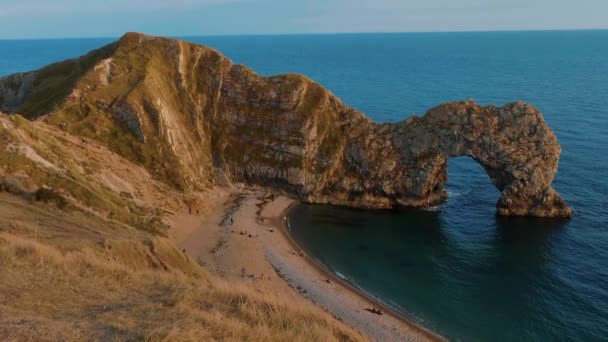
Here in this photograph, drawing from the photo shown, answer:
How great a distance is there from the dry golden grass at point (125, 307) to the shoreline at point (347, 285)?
33.3 m

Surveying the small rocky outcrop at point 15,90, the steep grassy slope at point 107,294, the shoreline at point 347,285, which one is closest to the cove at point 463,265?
the shoreline at point 347,285

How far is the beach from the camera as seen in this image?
47.9 m

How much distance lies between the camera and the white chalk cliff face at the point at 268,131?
241 ft

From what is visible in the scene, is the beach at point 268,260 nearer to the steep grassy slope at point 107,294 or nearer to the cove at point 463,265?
the cove at point 463,265

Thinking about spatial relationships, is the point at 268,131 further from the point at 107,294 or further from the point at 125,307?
the point at 125,307

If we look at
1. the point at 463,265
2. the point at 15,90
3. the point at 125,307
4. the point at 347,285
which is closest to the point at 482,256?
the point at 463,265

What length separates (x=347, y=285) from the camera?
55.3 metres

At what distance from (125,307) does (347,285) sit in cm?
4213

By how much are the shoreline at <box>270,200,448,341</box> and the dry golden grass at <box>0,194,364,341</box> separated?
109 ft

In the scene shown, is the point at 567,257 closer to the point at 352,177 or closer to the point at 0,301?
the point at 352,177

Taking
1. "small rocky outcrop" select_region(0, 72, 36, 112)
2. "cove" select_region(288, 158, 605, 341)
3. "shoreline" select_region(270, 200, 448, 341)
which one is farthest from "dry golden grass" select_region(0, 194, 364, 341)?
"small rocky outcrop" select_region(0, 72, 36, 112)

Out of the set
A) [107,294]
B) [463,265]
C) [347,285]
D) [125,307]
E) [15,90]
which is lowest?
[347,285]

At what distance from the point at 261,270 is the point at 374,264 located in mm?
16294

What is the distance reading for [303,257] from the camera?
62250mm
